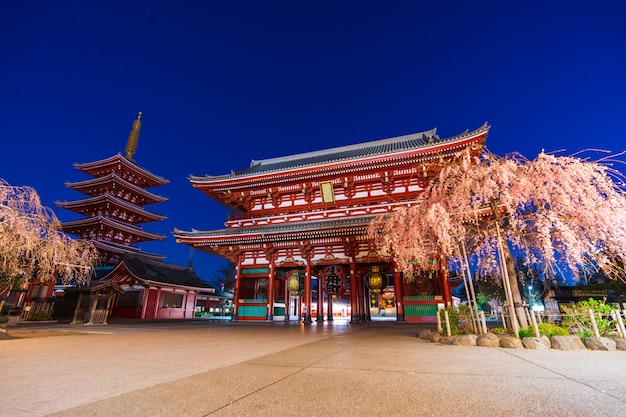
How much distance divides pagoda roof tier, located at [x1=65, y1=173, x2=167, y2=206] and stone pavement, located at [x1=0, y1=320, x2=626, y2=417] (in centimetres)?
2903

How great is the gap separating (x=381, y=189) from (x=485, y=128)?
20.2ft

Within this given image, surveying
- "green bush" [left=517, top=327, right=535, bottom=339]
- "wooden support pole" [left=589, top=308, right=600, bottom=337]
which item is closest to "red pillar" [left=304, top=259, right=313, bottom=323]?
"green bush" [left=517, top=327, right=535, bottom=339]

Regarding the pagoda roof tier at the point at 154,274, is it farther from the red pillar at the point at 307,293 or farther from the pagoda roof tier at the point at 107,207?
the red pillar at the point at 307,293

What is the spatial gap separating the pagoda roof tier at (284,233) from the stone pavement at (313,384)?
9009 mm

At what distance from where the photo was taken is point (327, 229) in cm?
1480

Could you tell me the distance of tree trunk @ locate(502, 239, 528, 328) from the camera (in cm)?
748

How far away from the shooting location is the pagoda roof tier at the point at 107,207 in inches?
1130

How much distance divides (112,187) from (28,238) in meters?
27.4

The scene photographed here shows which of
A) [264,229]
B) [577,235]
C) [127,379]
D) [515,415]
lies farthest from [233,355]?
[264,229]

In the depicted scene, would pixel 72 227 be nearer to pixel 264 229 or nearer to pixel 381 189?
pixel 264 229

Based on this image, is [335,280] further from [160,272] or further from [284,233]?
[160,272]

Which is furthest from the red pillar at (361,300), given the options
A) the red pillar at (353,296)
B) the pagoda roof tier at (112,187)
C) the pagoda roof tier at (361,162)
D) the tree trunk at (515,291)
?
the pagoda roof tier at (112,187)

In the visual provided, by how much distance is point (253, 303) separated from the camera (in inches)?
690

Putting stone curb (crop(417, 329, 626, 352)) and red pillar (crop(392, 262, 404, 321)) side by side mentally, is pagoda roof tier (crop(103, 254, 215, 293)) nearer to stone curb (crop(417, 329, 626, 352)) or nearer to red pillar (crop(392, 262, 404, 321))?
red pillar (crop(392, 262, 404, 321))
